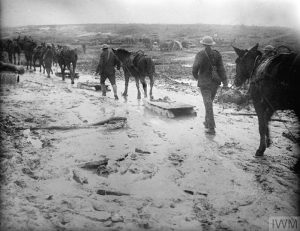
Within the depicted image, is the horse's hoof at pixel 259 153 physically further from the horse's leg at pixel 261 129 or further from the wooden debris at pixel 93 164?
the wooden debris at pixel 93 164

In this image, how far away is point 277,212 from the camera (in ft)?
13.2

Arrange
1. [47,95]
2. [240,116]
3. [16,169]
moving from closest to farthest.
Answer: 1. [16,169]
2. [240,116]
3. [47,95]

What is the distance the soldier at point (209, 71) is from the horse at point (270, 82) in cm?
70

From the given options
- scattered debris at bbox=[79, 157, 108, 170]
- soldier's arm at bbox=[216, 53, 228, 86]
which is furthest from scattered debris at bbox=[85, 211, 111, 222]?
soldier's arm at bbox=[216, 53, 228, 86]

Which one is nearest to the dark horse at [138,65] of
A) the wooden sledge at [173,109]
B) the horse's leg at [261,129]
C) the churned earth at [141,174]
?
the wooden sledge at [173,109]

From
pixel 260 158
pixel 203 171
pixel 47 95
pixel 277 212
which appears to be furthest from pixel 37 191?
pixel 47 95

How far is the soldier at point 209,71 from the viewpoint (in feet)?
23.3

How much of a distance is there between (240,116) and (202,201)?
5.24 metres

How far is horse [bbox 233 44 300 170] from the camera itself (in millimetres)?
5035

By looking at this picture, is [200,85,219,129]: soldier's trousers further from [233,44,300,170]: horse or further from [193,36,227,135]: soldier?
[233,44,300,170]: horse

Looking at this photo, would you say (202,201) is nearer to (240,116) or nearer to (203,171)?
(203,171)

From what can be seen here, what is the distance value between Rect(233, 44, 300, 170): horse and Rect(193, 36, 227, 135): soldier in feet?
2.29

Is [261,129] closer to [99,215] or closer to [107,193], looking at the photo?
[107,193]

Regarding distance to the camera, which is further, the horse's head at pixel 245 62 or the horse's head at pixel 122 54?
the horse's head at pixel 122 54
